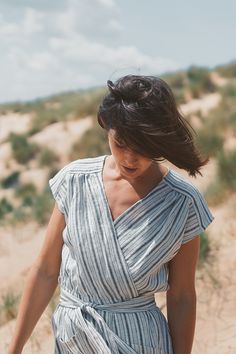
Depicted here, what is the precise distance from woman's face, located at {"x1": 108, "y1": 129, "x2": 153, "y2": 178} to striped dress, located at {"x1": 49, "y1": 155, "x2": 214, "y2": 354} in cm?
9

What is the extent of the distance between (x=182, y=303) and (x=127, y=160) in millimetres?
525

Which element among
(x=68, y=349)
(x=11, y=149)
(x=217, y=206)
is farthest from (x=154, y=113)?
(x=11, y=149)

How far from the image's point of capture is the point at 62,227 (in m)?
2.16

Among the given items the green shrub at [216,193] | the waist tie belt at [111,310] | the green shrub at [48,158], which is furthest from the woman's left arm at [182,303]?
the green shrub at [48,158]

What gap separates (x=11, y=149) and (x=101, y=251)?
64.9 ft

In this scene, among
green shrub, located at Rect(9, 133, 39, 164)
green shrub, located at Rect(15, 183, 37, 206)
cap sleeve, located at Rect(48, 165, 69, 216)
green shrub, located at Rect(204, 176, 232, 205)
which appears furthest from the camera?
A: green shrub, located at Rect(9, 133, 39, 164)

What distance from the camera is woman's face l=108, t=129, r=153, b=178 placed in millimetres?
1954

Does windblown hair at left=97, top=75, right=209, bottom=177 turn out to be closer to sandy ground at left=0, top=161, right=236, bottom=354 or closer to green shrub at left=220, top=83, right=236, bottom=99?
sandy ground at left=0, top=161, right=236, bottom=354

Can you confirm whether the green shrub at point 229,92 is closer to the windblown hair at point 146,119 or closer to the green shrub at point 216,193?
the green shrub at point 216,193

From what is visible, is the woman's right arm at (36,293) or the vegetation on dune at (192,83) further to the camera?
the vegetation on dune at (192,83)

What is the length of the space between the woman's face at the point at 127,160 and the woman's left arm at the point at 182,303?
0.30m

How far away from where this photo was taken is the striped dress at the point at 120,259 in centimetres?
202

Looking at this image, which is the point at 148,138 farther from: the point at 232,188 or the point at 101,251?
the point at 232,188

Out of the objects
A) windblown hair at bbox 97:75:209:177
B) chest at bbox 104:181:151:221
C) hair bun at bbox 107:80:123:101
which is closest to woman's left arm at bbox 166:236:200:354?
chest at bbox 104:181:151:221
